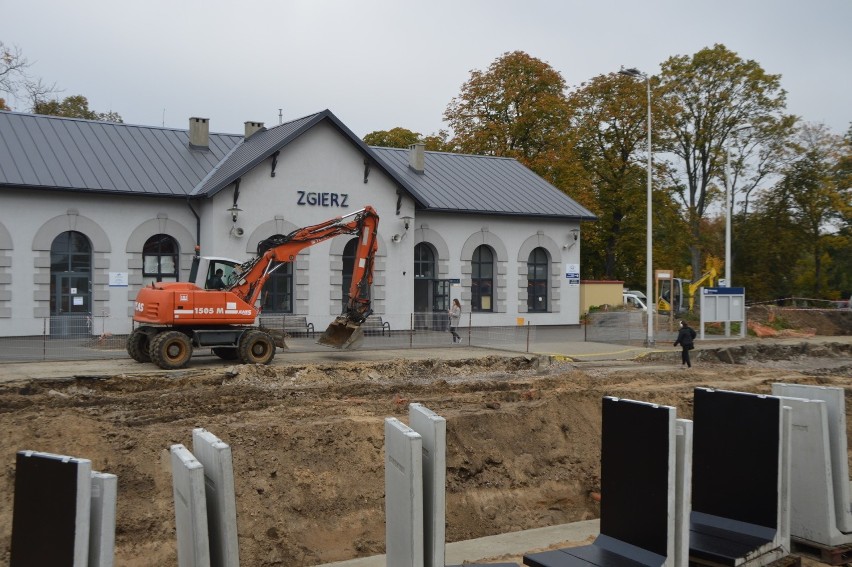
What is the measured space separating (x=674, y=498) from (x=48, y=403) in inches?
498

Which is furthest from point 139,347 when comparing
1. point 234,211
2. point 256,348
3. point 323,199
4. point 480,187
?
point 480,187

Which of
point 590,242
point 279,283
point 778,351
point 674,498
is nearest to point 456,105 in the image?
point 590,242

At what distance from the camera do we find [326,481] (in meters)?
10.6

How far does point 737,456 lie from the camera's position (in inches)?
312

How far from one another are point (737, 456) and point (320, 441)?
5.62 metres

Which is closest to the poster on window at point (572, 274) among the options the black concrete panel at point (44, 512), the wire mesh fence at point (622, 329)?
the wire mesh fence at point (622, 329)

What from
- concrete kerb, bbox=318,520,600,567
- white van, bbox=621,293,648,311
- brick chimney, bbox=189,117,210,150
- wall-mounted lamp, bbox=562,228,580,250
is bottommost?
concrete kerb, bbox=318,520,600,567

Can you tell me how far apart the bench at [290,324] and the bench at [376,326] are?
2.06m

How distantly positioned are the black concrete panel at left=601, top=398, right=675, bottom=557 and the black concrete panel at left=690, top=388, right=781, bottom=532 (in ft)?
4.24

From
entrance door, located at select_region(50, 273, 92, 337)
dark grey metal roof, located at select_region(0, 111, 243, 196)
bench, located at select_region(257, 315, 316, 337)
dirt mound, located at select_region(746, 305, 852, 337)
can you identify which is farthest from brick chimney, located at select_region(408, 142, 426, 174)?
dirt mound, located at select_region(746, 305, 852, 337)

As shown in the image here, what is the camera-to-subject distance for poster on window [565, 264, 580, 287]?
38041 millimetres

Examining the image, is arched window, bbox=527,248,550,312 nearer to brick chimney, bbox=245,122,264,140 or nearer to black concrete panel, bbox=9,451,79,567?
brick chimney, bbox=245,122,264,140

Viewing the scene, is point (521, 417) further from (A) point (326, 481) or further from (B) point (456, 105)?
(B) point (456, 105)

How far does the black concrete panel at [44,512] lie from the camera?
189 inches
